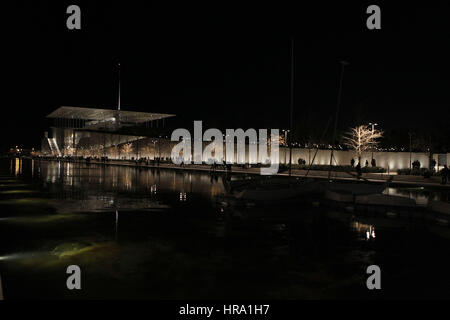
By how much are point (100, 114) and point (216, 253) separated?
82596 mm

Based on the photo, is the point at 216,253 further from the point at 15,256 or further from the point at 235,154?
the point at 235,154

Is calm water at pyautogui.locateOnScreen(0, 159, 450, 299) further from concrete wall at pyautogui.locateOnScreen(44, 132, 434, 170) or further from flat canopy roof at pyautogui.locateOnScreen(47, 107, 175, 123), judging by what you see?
flat canopy roof at pyautogui.locateOnScreen(47, 107, 175, 123)

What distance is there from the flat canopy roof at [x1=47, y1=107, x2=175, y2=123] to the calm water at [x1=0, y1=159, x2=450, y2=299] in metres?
69.6

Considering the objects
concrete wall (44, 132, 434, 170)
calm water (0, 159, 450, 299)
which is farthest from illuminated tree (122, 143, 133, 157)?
calm water (0, 159, 450, 299)

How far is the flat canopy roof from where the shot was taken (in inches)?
3138

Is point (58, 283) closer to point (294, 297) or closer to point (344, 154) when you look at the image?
point (294, 297)

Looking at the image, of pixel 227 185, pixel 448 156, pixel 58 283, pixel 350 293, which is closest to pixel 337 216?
pixel 227 185

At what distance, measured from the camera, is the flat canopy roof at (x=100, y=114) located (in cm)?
7969

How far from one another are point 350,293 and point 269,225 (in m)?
5.55

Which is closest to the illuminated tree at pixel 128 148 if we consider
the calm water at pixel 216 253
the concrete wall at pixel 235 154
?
the concrete wall at pixel 235 154

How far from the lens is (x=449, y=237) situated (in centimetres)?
998

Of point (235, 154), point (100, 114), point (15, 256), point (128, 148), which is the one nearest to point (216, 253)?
point (15, 256)

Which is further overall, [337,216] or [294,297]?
[337,216]

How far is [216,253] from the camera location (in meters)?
8.10
